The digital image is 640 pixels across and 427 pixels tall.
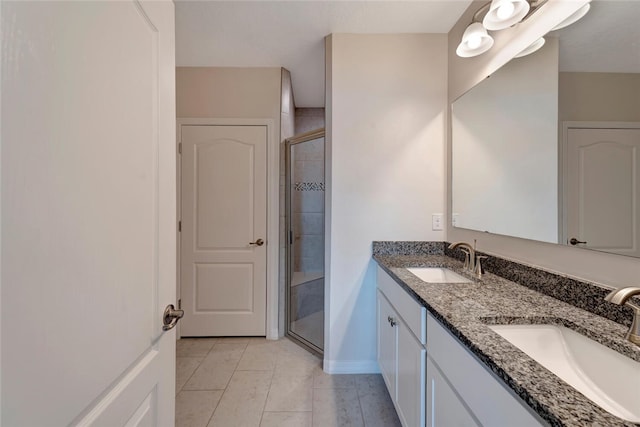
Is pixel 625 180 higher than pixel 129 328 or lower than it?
higher

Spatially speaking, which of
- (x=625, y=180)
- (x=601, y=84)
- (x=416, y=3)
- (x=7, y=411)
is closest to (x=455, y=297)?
(x=625, y=180)

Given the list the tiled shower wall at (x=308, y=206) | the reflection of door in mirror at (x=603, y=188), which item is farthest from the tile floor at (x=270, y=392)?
the reflection of door in mirror at (x=603, y=188)

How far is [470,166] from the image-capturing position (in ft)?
5.98

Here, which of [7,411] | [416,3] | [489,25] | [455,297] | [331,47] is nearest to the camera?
[7,411]

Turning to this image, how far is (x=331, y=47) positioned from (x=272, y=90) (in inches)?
31.5

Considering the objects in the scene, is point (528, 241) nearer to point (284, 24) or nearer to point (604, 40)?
point (604, 40)

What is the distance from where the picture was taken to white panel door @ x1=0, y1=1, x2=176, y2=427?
16.5 inches

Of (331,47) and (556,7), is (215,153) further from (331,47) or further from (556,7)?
(556,7)

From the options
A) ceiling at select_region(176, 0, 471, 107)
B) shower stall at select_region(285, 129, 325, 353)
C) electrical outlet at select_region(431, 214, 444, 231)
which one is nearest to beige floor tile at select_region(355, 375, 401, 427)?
shower stall at select_region(285, 129, 325, 353)

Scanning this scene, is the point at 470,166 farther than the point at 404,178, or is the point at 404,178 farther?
the point at 404,178

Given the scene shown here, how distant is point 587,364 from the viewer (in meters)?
0.84

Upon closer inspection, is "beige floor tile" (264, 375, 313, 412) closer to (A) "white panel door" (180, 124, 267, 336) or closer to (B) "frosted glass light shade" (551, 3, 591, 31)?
(A) "white panel door" (180, 124, 267, 336)

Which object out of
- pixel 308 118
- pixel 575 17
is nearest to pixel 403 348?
pixel 575 17

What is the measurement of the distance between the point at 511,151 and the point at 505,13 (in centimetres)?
68
